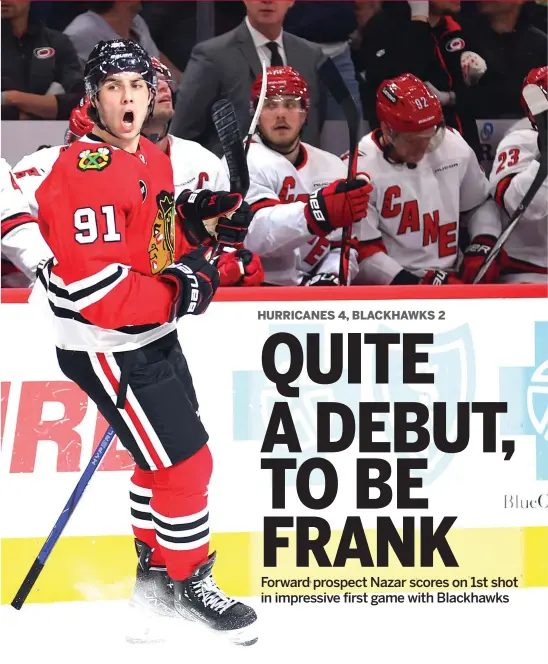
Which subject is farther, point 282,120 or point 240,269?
point 282,120

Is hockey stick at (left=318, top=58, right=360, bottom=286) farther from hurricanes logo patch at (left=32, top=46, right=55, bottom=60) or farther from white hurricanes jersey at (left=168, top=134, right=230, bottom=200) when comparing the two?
hurricanes logo patch at (left=32, top=46, right=55, bottom=60)

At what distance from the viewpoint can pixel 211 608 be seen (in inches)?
95.0

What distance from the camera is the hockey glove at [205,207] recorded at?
230 cm

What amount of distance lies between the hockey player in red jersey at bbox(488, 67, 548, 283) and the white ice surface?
2.77ft

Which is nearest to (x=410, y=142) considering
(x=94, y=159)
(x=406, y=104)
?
(x=406, y=104)

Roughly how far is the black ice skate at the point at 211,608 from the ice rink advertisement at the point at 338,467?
0.05 metres

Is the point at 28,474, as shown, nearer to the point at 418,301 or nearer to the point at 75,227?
the point at 75,227

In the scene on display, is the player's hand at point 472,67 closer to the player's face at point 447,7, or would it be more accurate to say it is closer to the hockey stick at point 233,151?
the player's face at point 447,7

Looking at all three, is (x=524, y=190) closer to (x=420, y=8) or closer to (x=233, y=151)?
(x=420, y=8)

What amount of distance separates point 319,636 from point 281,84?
1.34 metres

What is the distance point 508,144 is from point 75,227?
1223 millimetres

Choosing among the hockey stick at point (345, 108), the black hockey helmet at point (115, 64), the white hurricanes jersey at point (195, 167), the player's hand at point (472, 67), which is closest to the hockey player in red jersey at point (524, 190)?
the player's hand at point (472, 67)

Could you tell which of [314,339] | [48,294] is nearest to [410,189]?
[314,339]

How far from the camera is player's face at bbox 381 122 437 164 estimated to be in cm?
273
